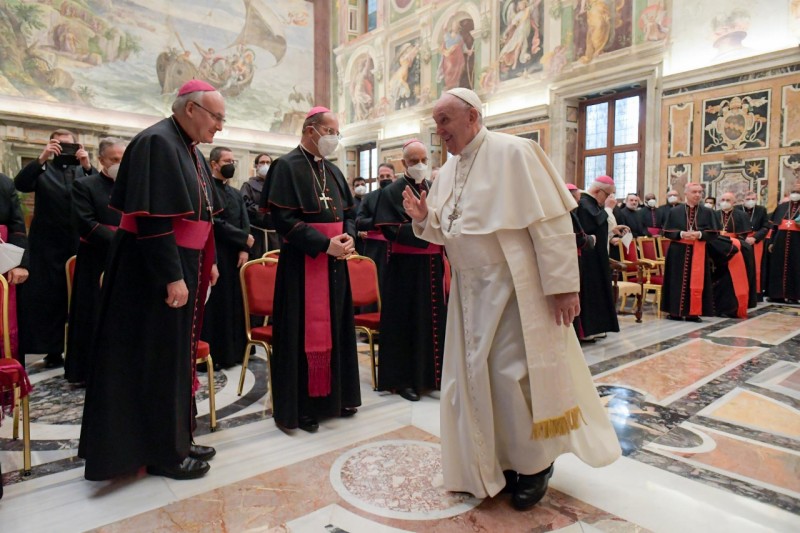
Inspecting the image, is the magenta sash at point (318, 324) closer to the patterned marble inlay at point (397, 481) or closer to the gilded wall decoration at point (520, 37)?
the patterned marble inlay at point (397, 481)

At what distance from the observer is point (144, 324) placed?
2523 mm

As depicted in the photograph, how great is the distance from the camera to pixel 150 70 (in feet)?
54.1

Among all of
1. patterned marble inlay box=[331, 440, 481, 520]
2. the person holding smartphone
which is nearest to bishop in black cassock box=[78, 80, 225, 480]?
patterned marble inlay box=[331, 440, 481, 520]

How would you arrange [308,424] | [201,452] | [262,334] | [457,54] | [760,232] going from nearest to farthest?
[201,452]
[308,424]
[262,334]
[760,232]
[457,54]

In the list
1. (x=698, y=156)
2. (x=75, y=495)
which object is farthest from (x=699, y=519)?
(x=698, y=156)

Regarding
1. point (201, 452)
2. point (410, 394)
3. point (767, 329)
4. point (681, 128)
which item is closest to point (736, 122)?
point (681, 128)

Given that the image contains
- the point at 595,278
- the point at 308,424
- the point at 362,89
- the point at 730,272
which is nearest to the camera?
the point at 308,424

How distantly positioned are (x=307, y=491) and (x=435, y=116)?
71.6 inches

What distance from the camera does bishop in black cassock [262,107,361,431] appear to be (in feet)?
10.5

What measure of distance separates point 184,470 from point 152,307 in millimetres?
804

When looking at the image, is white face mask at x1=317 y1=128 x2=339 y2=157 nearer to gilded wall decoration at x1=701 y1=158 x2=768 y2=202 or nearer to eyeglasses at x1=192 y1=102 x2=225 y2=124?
eyeglasses at x1=192 y1=102 x2=225 y2=124

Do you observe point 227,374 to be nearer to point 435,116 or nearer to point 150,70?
point 435,116

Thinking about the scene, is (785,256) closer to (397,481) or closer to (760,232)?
(760,232)

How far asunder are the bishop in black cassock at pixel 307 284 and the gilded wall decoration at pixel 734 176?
29.7ft
